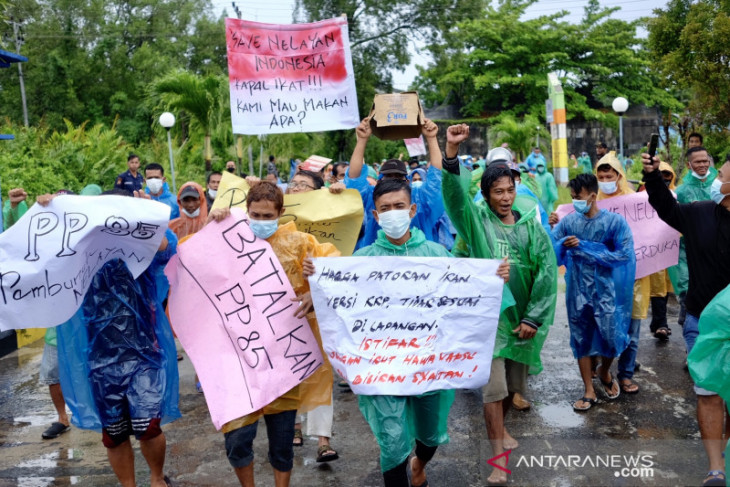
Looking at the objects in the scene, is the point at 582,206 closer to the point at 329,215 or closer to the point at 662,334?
the point at 329,215

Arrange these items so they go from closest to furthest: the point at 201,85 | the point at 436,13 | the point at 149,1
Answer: the point at 201,85 → the point at 436,13 → the point at 149,1

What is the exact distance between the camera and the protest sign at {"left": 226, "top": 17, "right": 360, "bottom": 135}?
6277 millimetres

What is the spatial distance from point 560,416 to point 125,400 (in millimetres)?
3112

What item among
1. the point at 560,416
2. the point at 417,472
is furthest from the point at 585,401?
the point at 417,472

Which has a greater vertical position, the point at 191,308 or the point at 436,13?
the point at 436,13

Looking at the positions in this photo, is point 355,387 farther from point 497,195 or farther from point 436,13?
point 436,13

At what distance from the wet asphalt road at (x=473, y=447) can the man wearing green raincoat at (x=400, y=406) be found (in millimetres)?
605

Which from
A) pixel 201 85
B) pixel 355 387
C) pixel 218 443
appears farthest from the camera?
pixel 201 85

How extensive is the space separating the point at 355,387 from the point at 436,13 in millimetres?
33657

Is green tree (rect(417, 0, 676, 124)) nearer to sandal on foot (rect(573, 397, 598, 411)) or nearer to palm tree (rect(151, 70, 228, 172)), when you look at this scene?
palm tree (rect(151, 70, 228, 172))

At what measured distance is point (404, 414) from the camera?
11.9 feet

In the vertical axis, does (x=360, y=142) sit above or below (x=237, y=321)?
above

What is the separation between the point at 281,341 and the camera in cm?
391

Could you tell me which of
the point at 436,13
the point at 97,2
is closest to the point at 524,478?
the point at 436,13
